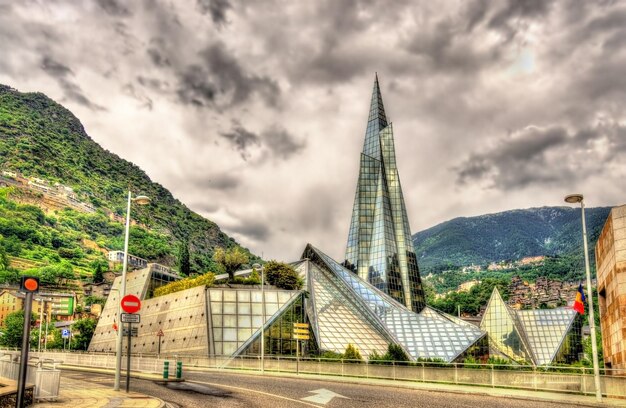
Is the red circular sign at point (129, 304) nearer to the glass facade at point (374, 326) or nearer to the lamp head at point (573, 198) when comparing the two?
the lamp head at point (573, 198)

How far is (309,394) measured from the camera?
21.8m

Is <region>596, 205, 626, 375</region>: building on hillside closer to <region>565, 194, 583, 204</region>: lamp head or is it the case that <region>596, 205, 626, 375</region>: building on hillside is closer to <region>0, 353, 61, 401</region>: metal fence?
<region>565, 194, 583, 204</region>: lamp head

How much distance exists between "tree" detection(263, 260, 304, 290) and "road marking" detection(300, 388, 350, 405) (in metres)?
39.6

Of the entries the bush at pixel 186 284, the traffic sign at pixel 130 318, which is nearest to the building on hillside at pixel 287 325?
the bush at pixel 186 284

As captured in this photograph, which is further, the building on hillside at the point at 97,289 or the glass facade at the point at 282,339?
the building on hillside at the point at 97,289

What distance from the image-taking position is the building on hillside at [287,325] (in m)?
56.1

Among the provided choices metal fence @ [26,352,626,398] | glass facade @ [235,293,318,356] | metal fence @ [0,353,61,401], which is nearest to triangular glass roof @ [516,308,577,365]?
glass facade @ [235,293,318,356]

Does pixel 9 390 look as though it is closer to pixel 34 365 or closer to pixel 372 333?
pixel 34 365

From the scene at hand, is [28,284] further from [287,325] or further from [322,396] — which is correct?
[287,325]

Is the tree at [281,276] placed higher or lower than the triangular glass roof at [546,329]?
higher

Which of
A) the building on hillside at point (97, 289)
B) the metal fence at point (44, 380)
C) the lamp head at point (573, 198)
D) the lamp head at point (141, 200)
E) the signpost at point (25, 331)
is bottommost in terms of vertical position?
the metal fence at point (44, 380)

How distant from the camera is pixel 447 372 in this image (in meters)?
29.8

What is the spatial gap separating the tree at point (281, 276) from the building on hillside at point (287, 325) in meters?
2.14

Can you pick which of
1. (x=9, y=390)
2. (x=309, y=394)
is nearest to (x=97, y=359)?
(x=309, y=394)
